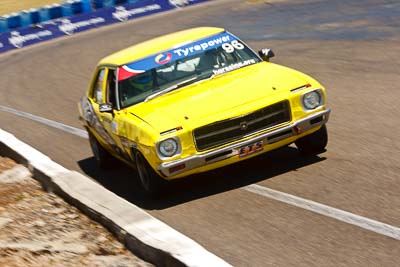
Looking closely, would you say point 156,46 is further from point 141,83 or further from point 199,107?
point 199,107

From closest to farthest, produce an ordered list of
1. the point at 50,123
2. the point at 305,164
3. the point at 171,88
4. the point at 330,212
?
1. the point at 330,212
2. the point at 305,164
3. the point at 171,88
4. the point at 50,123

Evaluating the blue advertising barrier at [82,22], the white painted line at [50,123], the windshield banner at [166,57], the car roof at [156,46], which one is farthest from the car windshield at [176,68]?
the blue advertising barrier at [82,22]

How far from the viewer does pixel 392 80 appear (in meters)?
14.1

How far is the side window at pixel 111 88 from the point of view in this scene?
10223 mm

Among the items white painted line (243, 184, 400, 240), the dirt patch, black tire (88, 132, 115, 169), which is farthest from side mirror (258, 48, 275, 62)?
the dirt patch

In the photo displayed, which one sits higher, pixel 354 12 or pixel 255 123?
pixel 255 123

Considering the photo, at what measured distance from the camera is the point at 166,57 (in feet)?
33.5

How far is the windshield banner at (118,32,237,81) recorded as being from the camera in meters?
10.1

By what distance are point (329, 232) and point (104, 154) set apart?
15.7 feet

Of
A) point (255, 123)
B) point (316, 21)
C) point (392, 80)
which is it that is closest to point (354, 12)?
point (316, 21)

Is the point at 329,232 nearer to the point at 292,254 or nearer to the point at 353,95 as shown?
the point at 292,254

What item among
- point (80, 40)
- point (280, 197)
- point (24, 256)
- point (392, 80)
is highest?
point (24, 256)

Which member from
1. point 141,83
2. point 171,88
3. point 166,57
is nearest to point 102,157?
point 141,83

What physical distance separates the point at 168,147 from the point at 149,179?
0.50 m
